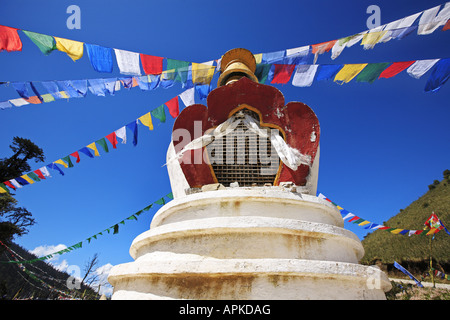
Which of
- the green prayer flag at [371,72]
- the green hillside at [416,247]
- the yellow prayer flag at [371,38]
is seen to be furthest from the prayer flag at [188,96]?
the green hillside at [416,247]

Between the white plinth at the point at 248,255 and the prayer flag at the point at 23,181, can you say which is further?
the prayer flag at the point at 23,181

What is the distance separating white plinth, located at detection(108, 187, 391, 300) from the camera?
8.66ft

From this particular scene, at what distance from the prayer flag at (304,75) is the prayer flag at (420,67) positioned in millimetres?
2303

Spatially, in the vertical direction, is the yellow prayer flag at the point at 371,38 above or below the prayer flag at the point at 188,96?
below

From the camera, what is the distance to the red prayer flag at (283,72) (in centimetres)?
761

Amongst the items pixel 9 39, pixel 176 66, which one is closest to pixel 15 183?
pixel 9 39

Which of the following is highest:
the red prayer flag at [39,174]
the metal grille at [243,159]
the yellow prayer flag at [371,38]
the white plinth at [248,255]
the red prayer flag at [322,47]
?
the red prayer flag at [322,47]

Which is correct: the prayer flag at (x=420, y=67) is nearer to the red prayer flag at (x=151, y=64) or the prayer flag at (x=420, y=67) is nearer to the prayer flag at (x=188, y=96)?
the prayer flag at (x=188, y=96)

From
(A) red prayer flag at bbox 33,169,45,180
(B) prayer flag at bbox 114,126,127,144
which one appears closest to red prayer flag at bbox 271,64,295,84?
(B) prayer flag at bbox 114,126,127,144

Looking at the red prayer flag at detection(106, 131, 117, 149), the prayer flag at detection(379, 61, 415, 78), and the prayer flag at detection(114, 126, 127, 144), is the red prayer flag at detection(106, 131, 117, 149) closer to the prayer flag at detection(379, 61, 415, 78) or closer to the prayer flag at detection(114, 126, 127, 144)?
the prayer flag at detection(114, 126, 127, 144)

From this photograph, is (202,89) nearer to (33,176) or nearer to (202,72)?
(202,72)

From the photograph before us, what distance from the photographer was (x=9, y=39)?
208 inches

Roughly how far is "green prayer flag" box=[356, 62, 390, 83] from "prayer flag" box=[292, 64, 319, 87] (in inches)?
50.6
